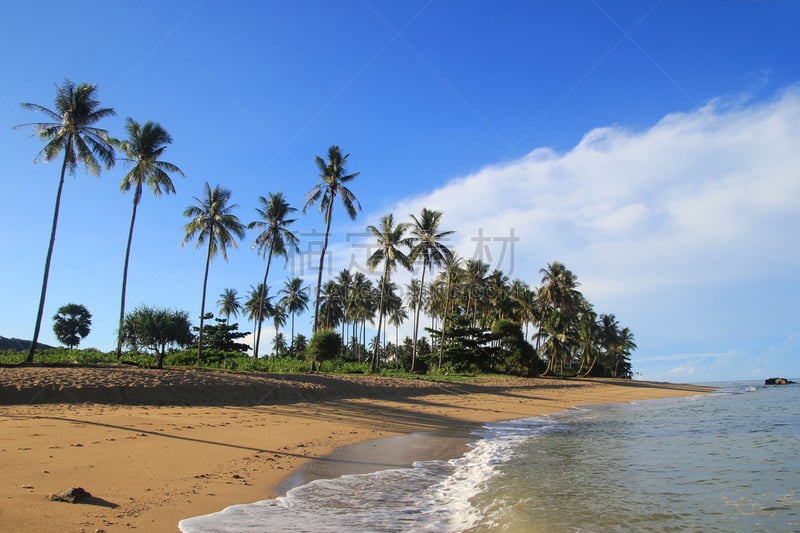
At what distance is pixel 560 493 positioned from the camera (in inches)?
251

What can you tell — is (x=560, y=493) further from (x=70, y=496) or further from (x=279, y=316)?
(x=279, y=316)

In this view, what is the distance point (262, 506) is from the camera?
5129 millimetres

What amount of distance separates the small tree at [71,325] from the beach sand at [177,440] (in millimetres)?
54398

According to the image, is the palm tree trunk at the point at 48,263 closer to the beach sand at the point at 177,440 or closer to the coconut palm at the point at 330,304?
the beach sand at the point at 177,440

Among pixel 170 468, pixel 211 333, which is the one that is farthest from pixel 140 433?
pixel 211 333

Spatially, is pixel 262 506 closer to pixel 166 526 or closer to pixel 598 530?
pixel 166 526

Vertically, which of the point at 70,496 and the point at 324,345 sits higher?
the point at 324,345

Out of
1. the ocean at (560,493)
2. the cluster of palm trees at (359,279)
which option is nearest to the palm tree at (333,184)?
the cluster of palm trees at (359,279)

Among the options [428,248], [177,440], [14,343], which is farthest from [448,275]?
[14,343]

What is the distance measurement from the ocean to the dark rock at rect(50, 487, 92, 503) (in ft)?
3.45

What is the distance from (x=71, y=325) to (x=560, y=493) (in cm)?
6839


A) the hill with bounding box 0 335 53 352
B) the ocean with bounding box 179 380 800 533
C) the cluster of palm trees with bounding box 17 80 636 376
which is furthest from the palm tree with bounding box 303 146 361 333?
the hill with bounding box 0 335 53 352

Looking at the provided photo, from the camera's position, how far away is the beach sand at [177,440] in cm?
464

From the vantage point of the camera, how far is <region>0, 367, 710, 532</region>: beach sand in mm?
4637
